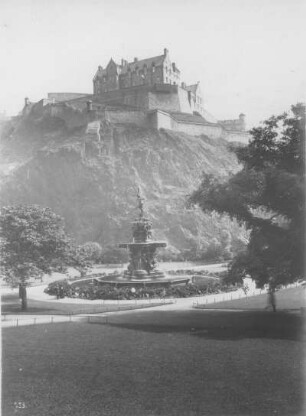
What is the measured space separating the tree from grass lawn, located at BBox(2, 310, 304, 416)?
760cm

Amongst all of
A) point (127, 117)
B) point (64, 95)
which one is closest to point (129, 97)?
point (127, 117)

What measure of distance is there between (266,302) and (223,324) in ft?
28.3

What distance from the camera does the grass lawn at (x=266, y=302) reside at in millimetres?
25594

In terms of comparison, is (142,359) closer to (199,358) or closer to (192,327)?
(199,358)

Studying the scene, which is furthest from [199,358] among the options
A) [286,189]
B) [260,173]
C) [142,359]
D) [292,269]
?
[260,173]

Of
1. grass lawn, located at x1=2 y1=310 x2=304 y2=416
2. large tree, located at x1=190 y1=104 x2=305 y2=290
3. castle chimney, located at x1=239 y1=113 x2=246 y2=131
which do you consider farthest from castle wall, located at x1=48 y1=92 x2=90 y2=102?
grass lawn, located at x1=2 y1=310 x2=304 y2=416

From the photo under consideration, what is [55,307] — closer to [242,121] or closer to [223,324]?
[223,324]

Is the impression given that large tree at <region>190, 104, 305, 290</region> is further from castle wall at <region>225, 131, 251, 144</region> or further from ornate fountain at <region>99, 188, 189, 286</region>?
castle wall at <region>225, 131, 251, 144</region>

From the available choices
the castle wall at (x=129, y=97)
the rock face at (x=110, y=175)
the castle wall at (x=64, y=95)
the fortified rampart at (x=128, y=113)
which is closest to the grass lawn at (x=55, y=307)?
the rock face at (x=110, y=175)

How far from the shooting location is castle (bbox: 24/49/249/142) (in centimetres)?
10125

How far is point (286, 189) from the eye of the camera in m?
17.3

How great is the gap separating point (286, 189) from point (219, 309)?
34.6 feet

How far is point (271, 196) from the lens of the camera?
61.8ft

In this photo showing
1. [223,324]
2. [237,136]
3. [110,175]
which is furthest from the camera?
[237,136]
